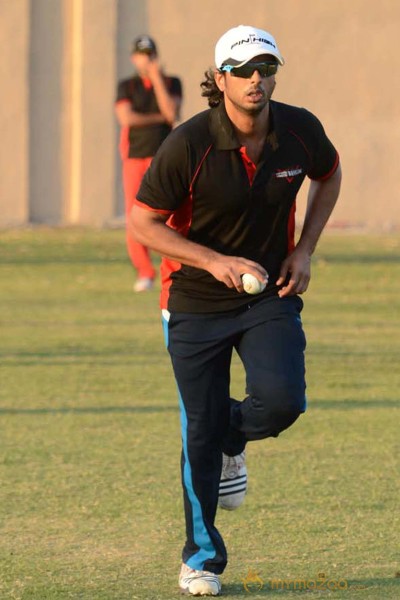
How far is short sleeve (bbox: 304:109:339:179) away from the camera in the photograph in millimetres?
5809

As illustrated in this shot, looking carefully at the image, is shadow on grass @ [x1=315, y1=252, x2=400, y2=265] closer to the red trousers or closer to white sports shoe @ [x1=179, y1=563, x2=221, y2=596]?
the red trousers

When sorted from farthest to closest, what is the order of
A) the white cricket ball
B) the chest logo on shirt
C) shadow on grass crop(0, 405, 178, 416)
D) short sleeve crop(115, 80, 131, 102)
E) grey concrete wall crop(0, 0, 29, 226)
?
1. grey concrete wall crop(0, 0, 29, 226)
2. short sleeve crop(115, 80, 131, 102)
3. shadow on grass crop(0, 405, 178, 416)
4. the chest logo on shirt
5. the white cricket ball

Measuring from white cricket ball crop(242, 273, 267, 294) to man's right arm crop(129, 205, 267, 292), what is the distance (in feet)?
0.04

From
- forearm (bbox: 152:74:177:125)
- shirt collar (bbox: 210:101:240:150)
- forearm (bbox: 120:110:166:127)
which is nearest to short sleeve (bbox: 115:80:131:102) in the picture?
forearm (bbox: 120:110:166:127)

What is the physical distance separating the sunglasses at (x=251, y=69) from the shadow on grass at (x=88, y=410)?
410 centimetres

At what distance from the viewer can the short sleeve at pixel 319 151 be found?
5809 millimetres

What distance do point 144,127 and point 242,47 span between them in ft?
31.0

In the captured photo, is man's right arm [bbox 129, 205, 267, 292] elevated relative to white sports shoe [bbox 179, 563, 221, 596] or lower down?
elevated

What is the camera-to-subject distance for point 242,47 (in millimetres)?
5500

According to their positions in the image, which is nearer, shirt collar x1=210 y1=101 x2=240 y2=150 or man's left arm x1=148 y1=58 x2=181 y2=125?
shirt collar x1=210 y1=101 x2=240 y2=150

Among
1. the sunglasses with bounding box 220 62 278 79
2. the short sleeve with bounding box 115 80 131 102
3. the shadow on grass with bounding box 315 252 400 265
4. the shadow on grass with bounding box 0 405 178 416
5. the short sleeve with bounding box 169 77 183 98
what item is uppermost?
the sunglasses with bounding box 220 62 278 79

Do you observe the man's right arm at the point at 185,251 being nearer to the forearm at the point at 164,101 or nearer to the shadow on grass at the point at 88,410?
the shadow on grass at the point at 88,410

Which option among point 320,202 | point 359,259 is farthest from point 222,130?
Answer: point 359,259

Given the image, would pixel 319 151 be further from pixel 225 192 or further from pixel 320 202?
pixel 225 192
